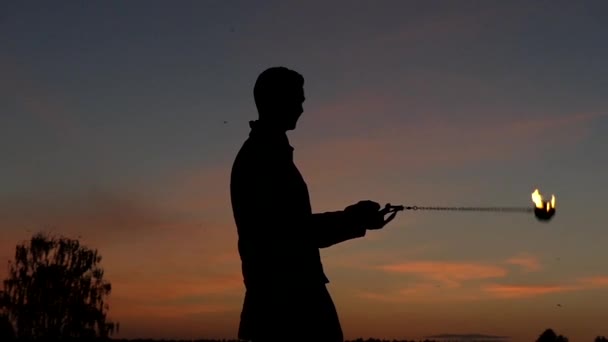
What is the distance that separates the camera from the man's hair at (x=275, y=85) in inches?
301

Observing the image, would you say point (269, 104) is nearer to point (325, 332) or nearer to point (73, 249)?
point (325, 332)

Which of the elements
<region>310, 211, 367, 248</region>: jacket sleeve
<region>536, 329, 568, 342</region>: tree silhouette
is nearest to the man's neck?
<region>310, 211, 367, 248</region>: jacket sleeve

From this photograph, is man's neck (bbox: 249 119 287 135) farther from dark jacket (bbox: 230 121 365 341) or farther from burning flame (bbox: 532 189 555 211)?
burning flame (bbox: 532 189 555 211)

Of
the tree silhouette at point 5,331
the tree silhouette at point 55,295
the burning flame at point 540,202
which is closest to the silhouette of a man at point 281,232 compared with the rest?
the burning flame at point 540,202

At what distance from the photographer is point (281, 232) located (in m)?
7.25

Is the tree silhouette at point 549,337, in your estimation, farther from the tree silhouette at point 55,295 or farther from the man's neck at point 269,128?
the tree silhouette at point 55,295

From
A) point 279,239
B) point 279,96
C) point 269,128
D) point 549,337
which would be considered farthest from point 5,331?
point 279,239

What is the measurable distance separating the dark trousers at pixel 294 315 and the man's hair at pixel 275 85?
1573mm

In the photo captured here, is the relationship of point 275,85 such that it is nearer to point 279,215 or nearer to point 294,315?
point 279,215

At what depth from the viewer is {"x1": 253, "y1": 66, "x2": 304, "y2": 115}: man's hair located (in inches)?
301

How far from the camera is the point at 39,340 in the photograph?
3238 inches

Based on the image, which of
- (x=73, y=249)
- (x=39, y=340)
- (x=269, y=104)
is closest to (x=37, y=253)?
(x=73, y=249)

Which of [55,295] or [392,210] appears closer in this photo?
[392,210]

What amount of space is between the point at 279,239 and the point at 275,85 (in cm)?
131
